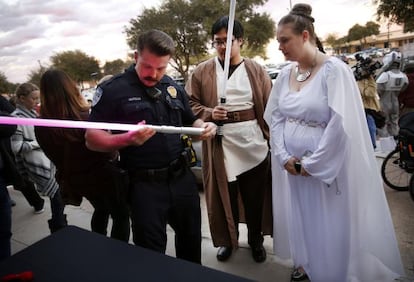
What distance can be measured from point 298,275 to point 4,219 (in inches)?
89.9

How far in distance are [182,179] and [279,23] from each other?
1098mm

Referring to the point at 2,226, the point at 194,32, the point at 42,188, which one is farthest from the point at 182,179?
the point at 194,32

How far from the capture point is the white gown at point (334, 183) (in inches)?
67.4

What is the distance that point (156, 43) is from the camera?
5.11 feet

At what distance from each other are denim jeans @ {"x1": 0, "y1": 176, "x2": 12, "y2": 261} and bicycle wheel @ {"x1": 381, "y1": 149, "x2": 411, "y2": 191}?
13.0 feet

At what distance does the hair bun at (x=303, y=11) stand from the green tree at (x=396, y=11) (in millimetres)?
14969

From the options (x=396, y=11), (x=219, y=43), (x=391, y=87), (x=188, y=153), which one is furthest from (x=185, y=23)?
(x=188, y=153)

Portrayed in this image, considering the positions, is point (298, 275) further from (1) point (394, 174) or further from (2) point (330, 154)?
(1) point (394, 174)

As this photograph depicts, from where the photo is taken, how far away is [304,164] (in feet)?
5.90

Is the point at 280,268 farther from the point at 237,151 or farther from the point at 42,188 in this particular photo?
the point at 42,188

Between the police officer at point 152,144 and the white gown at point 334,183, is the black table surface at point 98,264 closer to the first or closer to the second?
the police officer at point 152,144

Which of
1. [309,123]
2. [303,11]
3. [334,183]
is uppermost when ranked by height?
[303,11]

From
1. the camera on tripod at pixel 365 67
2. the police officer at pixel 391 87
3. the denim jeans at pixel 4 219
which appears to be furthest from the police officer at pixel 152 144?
the police officer at pixel 391 87

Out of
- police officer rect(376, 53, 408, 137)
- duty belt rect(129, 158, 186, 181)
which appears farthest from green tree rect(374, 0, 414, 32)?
duty belt rect(129, 158, 186, 181)
